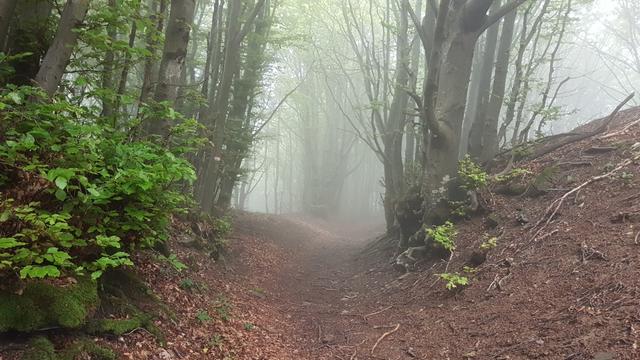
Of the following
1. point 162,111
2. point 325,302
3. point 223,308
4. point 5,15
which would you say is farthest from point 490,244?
point 5,15

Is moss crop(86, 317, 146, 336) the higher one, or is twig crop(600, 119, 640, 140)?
twig crop(600, 119, 640, 140)

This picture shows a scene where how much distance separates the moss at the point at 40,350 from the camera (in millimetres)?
2846

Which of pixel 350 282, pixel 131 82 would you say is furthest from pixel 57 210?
pixel 131 82

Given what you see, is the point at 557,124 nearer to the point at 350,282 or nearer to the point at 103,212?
the point at 350,282

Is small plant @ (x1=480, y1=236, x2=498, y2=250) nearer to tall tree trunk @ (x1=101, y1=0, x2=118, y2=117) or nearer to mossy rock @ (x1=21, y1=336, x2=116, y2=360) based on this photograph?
Result: mossy rock @ (x1=21, y1=336, x2=116, y2=360)

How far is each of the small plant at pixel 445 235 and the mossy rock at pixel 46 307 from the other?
547cm

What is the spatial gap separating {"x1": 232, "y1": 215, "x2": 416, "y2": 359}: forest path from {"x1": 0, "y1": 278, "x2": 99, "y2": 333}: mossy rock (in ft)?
9.34

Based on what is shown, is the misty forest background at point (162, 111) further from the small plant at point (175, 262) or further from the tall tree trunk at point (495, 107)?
the small plant at point (175, 262)

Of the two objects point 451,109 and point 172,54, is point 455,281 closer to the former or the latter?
point 451,109

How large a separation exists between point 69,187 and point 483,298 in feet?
17.2

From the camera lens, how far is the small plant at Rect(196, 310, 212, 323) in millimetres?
5078

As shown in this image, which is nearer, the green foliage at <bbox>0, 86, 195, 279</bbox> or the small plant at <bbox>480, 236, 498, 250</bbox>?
the green foliage at <bbox>0, 86, 195, 279</bbox>

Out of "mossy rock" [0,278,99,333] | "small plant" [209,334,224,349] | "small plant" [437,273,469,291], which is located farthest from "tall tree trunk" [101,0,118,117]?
"small plant" [437,273,469,291]

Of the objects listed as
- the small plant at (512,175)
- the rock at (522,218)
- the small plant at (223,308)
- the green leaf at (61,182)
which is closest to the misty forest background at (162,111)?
the green leaf at (61,182)
